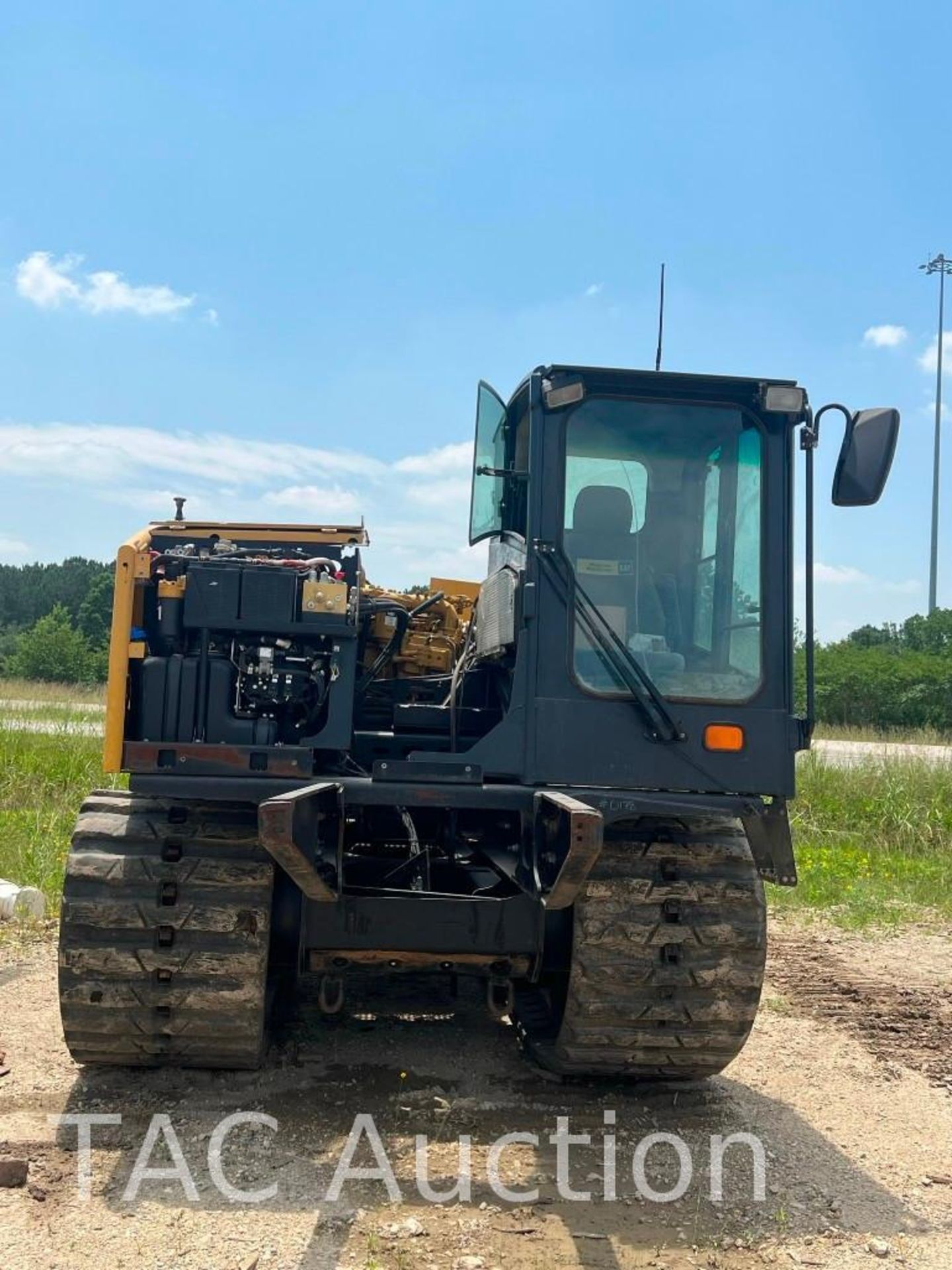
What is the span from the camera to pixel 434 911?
418cm

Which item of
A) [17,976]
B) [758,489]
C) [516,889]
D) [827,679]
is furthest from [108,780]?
[827,679]

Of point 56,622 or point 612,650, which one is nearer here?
point 612,650

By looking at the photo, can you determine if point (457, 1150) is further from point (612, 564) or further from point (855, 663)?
point (855, 663)

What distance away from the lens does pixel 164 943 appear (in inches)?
155

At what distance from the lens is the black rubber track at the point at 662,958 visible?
13.2ft

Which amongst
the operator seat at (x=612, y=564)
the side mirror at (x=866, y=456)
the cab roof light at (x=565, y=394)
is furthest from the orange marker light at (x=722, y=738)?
the cab roof light at (x=565, y=394)

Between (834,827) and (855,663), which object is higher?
(855,663)

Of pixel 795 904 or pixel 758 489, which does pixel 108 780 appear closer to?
pixel 795 904

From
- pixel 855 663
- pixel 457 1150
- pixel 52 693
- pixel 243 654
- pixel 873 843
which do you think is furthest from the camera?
pixel 855 663

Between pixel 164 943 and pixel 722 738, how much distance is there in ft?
6.83

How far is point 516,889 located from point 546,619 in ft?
3.72

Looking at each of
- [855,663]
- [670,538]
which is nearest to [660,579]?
[670,538]

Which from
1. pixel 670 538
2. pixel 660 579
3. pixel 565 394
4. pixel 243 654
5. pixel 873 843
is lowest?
pixel 873 843

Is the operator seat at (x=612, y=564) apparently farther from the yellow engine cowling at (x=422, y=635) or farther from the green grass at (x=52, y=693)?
the green grass at (x=52, y=693)
